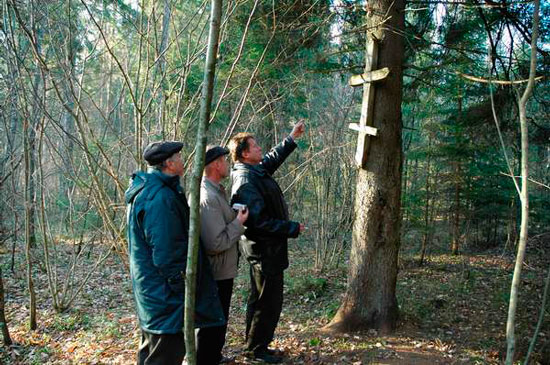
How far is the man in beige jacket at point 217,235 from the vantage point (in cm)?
322

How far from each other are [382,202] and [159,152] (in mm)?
2547

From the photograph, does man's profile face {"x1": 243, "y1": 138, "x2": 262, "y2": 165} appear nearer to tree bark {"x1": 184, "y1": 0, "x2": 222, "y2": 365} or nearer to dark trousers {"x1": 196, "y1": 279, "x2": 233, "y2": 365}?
dark trousers {"x1": 196, "y1": 279, "x2": 233, "y2": 365}

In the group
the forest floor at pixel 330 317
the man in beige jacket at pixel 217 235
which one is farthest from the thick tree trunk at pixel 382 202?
the man in beige jacket at pixel 217 235

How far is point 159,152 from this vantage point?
288 centimetres

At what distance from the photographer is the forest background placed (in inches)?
185

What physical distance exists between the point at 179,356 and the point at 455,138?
9587 mm

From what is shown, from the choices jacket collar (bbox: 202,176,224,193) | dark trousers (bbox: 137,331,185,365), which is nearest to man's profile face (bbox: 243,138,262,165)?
jacket collar (bbox: 202,176,224,193)

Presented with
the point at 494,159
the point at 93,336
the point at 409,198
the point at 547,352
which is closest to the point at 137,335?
the point at 93,336

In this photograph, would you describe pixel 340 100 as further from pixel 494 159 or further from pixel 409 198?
pixel 494 159

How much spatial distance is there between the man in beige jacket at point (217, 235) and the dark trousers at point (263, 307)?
365 millimetres

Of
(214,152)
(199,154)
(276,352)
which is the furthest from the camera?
(276,352)

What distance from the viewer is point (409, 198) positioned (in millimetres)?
9539

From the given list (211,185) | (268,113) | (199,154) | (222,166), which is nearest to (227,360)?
(211,185)

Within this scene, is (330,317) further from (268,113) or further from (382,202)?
(268,113)
